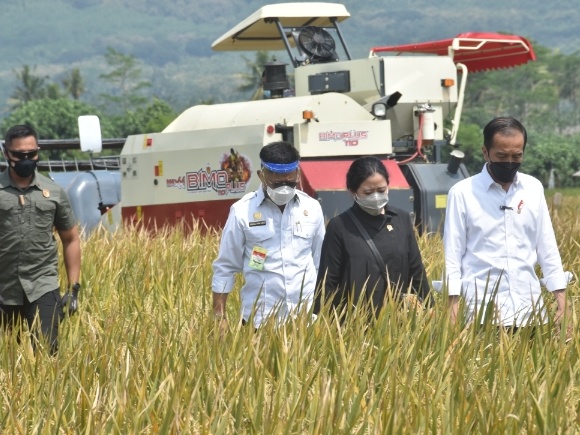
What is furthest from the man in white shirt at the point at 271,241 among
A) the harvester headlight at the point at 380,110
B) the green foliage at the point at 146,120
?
the green foliage at the point at 146,120

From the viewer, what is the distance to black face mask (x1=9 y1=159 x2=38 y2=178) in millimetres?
7426

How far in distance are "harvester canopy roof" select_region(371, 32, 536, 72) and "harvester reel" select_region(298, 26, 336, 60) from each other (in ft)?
1.73

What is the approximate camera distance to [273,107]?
1470 centimetres

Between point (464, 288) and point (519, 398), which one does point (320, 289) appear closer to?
point (464, 288)

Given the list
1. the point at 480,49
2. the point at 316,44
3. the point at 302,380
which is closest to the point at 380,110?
the point at 316,44

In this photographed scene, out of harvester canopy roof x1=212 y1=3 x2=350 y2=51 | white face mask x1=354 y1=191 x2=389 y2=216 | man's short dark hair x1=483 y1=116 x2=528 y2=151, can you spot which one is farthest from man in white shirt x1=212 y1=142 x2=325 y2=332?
harvester canopy roof x1=212 y1=3 x2=350 y2=51

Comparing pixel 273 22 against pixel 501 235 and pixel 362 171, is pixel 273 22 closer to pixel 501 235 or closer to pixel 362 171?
pixel 362 171

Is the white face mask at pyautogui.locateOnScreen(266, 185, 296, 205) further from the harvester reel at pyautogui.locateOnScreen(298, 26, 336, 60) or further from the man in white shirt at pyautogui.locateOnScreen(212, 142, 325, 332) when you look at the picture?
the harvester reel at pyautogui.locateOnScreen(298, 26, 336, 60)

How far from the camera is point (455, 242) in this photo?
20.7 feet

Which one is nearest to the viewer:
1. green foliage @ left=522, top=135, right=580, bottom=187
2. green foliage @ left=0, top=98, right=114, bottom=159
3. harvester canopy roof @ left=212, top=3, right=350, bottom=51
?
harvester canopy roof @ left=212, top=3, right=350, bottom=51

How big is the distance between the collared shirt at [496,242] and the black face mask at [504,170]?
2.0 inches

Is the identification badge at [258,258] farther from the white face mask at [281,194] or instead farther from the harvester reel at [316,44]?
the harvester reel at [316,44]

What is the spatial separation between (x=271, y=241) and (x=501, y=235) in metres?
1.13

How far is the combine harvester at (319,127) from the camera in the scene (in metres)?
14.0
